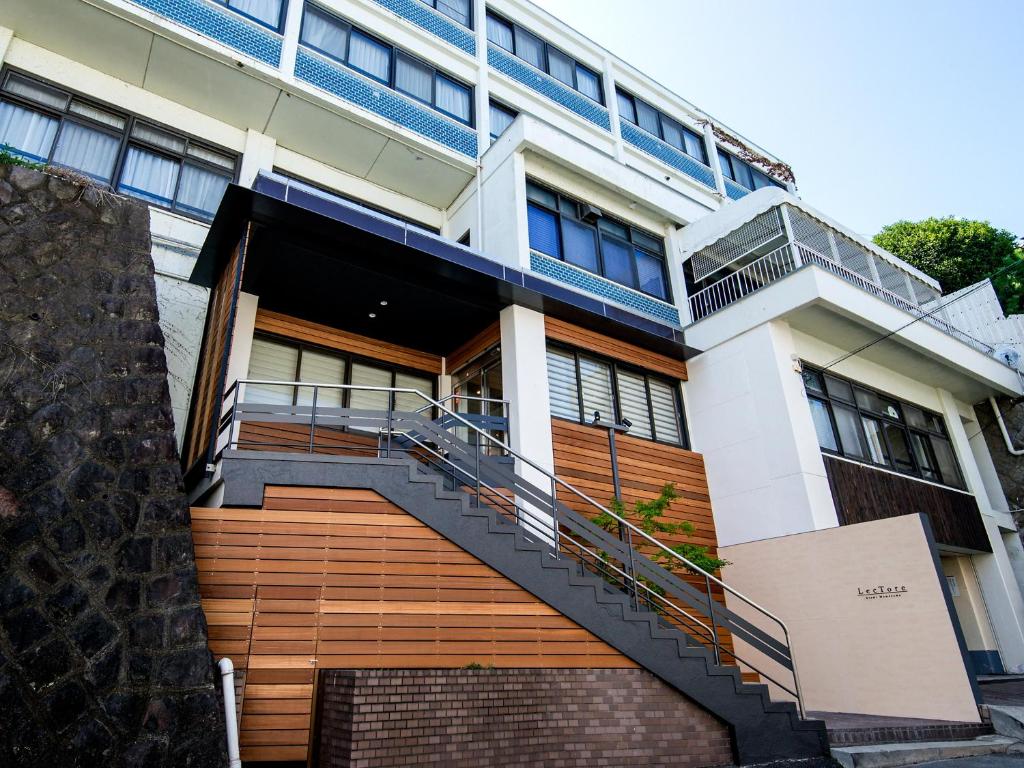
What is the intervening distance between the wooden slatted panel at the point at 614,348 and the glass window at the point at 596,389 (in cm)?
25

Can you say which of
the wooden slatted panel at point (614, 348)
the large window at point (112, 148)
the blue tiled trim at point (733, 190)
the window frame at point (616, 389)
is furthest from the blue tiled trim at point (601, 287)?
the blue tiled trim at point (733, 190)

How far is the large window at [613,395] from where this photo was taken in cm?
1123

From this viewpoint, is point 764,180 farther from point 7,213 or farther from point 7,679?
point 7,679

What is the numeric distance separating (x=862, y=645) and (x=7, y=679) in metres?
9.48

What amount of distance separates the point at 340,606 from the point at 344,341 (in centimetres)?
589

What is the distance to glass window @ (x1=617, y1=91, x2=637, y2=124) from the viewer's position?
18.4 m

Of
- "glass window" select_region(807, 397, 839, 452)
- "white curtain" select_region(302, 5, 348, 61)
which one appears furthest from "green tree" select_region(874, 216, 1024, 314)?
"white curtain" select_region(302, 5, 348, 61)

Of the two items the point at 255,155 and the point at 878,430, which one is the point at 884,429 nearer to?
the point at 878,430

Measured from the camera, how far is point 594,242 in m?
13.1

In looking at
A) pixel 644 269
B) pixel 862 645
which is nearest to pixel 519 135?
Result: pixel 644 269

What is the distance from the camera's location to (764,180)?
866 inches

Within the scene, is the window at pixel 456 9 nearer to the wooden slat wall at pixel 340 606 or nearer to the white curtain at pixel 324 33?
the white curtain at pixel 324 33

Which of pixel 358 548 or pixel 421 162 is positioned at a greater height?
pixel 421 162

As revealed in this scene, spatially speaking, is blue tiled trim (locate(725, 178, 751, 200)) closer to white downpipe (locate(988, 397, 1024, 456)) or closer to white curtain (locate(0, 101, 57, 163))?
white downpipe (locate(988, 397, 1024, 456))
